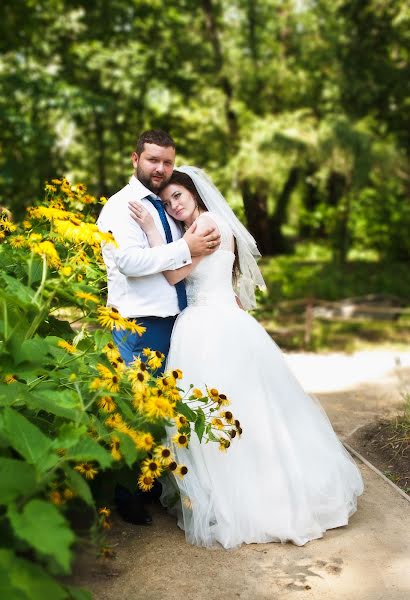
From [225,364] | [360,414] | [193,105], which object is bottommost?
[360,414]

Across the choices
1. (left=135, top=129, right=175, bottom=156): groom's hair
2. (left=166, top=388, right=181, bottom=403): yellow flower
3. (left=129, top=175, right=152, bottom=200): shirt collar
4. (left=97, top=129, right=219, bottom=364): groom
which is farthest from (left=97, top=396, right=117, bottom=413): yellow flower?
(left=135, top=129, right=175, bottom=156): groom's hair

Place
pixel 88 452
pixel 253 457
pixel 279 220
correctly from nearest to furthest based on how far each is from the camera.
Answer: pixel 88 452
pixel 253 457
pixel 279 220

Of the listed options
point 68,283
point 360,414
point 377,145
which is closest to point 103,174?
point 377,145

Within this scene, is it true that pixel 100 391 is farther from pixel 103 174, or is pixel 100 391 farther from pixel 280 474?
pixel 103 174

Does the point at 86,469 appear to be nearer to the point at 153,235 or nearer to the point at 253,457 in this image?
the point at 253,457

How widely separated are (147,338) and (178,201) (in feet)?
2.69

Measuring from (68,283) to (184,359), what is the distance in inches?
50.5

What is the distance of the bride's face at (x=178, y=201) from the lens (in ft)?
13.2

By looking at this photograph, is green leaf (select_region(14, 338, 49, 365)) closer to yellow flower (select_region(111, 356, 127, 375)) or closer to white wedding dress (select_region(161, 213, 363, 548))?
yellow flower (select_region(111, 356, 127, 375))

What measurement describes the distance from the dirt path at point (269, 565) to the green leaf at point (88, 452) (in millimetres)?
474

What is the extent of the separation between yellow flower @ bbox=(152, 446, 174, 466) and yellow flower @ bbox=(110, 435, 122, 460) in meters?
0.26

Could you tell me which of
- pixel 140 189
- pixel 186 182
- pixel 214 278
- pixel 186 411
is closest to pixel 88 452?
pixel 186 411

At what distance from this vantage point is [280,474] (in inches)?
140

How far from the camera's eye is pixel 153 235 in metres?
3.87
